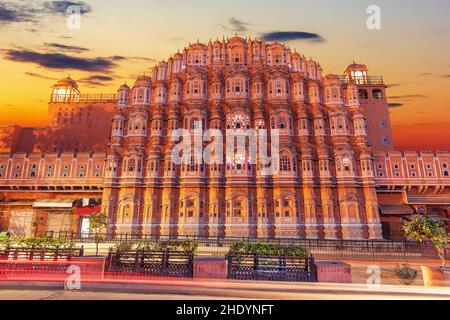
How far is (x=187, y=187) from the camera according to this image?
3512 cm

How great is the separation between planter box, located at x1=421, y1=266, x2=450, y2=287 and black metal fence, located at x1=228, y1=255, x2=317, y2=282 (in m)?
5.55

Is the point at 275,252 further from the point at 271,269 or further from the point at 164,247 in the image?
the point at 164,247

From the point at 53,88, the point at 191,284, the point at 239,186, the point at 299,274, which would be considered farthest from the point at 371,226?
the point at 53,88

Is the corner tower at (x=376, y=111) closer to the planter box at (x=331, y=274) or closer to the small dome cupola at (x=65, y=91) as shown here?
the planter box at (x=331, y=274)

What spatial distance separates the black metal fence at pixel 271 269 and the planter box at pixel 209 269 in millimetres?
367

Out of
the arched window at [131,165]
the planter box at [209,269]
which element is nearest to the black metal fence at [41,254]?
the planter box at [209,269]

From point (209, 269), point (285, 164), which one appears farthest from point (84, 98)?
point (209, 269)

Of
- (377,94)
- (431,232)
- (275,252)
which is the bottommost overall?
(275,252)

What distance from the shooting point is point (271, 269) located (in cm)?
1220

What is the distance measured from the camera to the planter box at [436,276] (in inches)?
470

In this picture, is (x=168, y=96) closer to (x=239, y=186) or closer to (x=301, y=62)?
(x=239, y=186)

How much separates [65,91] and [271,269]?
56038 millimetres

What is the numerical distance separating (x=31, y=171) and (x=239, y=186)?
31140 mm

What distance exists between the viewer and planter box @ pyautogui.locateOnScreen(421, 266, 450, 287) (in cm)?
1195
